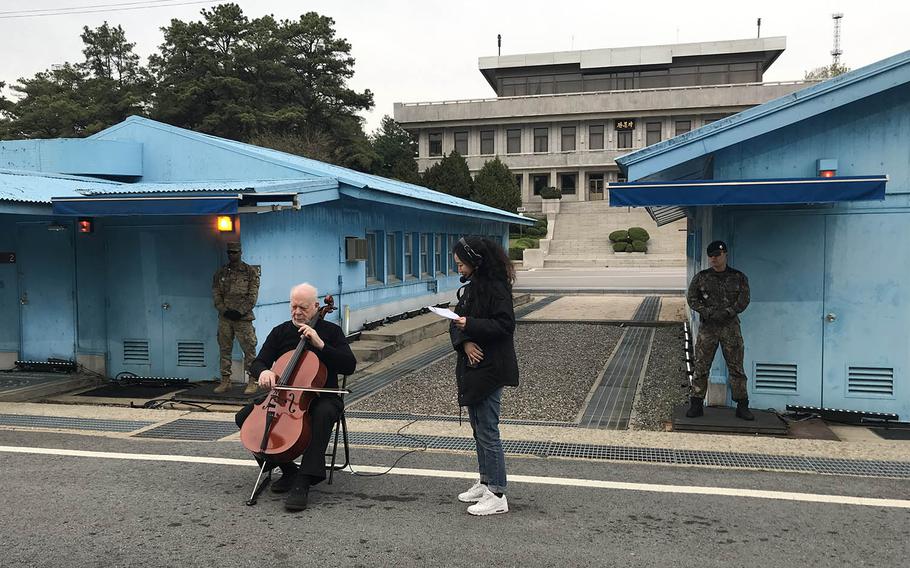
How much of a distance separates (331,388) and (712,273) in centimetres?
408

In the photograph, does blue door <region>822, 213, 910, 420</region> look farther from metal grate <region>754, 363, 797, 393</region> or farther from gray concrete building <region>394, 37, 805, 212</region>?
gray concrete building <region>394, 37, 805, 212</region>

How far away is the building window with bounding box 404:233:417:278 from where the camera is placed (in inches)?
632

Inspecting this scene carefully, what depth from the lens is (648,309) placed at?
757 inches

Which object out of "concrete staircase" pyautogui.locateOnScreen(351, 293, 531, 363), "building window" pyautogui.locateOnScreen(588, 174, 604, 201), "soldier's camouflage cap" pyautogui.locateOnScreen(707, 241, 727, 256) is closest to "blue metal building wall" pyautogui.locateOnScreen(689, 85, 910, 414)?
"soldier's camouflage cap" pyautogui.locateOnScreen(707, 241, 727, 256)

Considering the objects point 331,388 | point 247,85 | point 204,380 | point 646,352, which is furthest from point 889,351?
point 247,85

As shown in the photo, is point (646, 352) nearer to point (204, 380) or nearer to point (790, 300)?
point (790, 300)

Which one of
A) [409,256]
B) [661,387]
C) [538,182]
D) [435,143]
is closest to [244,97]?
[435,143]

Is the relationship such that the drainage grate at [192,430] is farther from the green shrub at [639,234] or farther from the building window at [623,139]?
the building window at [623,139]

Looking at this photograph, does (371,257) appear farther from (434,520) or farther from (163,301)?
(434,520)

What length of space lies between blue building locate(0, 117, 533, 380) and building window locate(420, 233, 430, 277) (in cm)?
491

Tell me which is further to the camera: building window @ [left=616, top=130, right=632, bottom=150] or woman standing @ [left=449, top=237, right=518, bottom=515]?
building window @ [left=616, top=130, right=632, bottom=150]

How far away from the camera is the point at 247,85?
44.6 meters

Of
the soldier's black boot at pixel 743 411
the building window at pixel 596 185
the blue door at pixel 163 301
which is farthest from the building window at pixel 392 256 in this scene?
the building window at pixel 596 185

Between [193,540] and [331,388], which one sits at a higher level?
[331,388]
